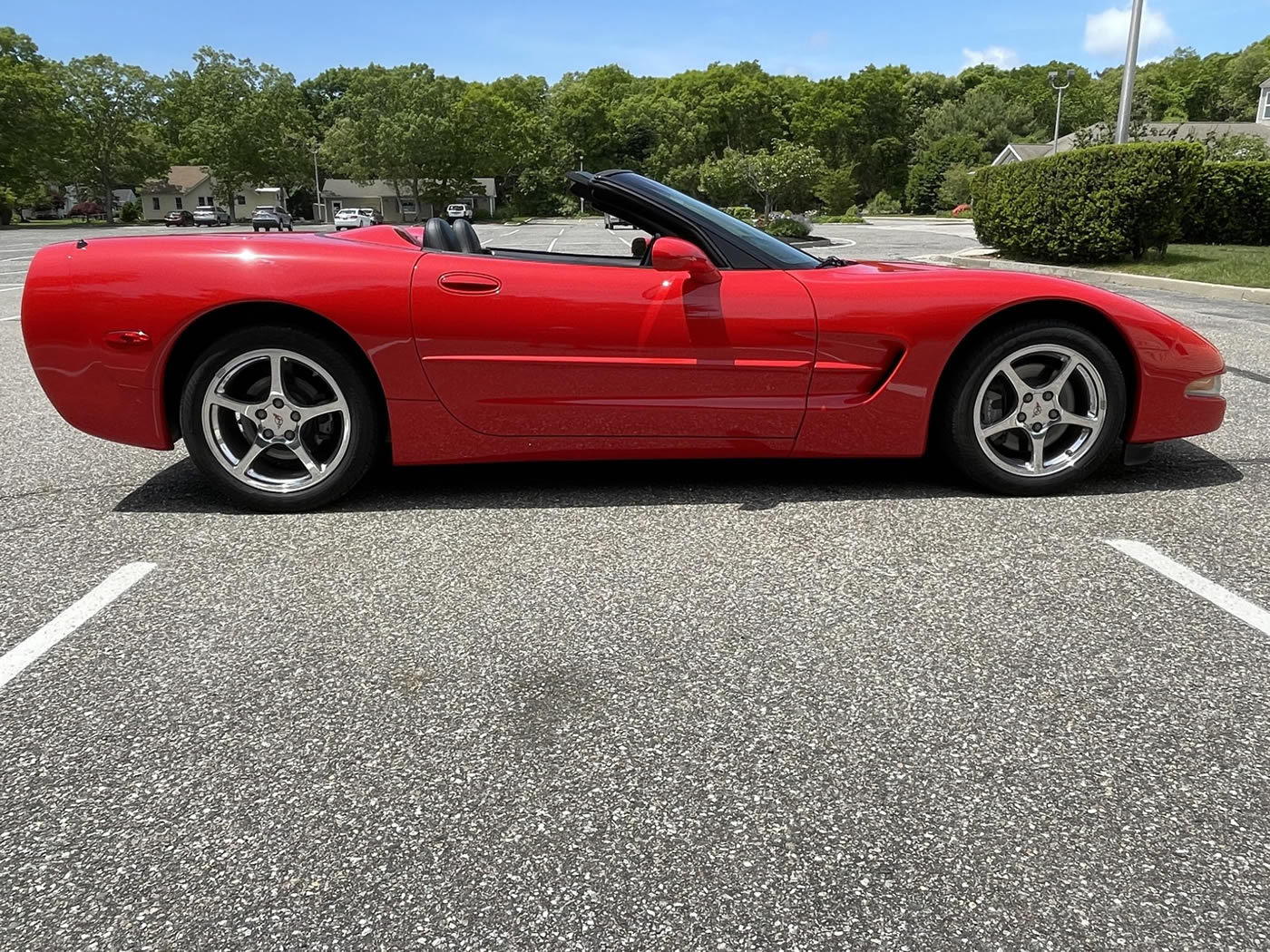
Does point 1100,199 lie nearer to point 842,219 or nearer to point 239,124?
point 842,219

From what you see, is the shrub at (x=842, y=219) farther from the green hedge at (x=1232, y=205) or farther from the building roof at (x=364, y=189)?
the building roof at (x=364, y=189)

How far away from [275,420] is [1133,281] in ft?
44.1

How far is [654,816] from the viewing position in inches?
71.4

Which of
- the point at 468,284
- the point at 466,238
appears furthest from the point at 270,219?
the point at 468,284

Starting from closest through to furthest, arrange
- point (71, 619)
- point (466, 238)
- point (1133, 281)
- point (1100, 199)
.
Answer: point (71, 619)
point (466, 238)
point (1133, 281)
point (1100, 199)

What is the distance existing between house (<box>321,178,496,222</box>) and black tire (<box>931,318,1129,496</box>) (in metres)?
94.2

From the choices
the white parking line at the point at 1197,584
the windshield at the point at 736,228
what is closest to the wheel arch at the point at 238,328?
the windshield at the point at 736,228

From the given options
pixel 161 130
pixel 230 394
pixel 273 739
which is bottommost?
pixel 273 739

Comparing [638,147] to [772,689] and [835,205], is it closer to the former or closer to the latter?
[835,205]

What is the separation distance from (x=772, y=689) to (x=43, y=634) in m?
1.95

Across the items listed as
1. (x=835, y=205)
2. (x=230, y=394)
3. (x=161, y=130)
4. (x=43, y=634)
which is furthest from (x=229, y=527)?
(x=161, y=130)

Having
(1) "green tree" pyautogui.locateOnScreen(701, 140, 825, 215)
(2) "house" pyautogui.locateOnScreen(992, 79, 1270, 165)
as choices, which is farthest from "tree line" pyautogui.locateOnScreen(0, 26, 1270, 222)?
(1) "green tree" pyautogui.locateOnScreen(701, 140, 825, 215)

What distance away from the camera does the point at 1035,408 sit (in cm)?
362

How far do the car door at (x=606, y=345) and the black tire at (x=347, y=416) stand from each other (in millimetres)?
289
